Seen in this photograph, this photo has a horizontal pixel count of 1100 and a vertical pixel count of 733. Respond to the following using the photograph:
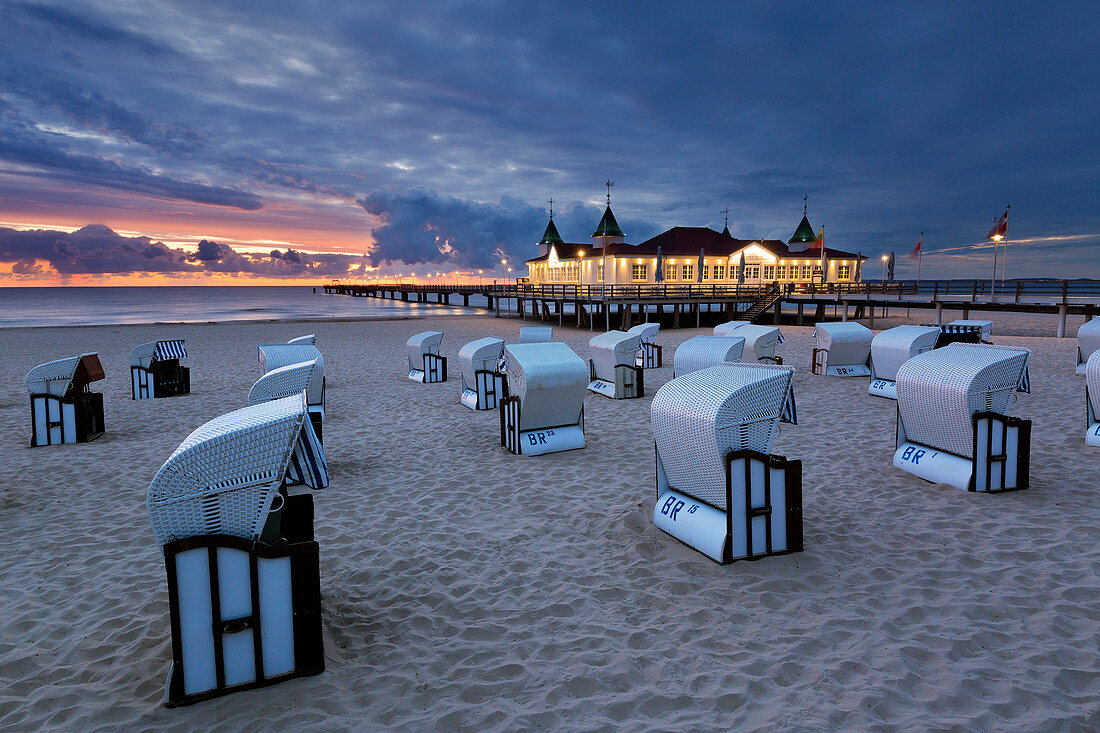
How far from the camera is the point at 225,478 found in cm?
362

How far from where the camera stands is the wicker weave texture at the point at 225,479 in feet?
11.5

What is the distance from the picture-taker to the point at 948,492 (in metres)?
7.19

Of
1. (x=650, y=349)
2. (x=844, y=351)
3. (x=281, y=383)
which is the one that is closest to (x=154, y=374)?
(x=281, y=383)

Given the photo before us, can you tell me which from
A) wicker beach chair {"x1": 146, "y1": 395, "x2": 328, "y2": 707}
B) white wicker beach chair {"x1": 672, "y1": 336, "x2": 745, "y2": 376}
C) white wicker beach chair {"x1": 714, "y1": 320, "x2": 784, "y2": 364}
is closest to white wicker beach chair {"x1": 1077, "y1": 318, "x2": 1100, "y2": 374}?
white wicker beach chair {"x1": 714, "y1": 320, "x2": 784, "y2": 364}

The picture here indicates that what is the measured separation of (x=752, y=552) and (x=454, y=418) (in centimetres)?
754

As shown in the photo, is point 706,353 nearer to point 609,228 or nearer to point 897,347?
point 897,347

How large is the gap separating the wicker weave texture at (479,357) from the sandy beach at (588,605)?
3776 mm

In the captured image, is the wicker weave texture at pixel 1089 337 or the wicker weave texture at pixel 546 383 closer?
→ the wicker weave texture at pixel 546 383

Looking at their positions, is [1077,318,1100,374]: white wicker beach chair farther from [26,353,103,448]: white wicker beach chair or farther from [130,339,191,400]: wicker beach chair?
[130,339,191,400]: wicker beach chair

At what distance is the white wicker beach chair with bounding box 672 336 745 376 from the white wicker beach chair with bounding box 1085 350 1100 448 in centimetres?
519

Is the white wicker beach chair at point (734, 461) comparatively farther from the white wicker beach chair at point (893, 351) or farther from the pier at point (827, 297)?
the pier at point (827, 297)

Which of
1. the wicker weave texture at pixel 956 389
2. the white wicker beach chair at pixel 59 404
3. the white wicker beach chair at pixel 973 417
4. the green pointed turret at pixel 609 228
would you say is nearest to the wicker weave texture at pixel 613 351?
the wicker weave texture at pixel 956 389

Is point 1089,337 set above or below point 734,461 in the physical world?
above

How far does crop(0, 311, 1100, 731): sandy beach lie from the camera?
12.0ft
